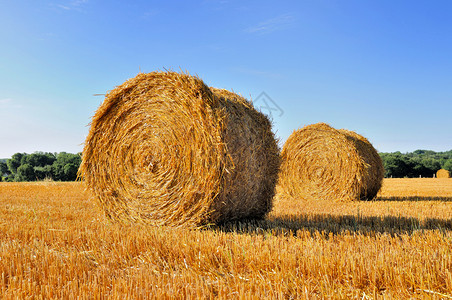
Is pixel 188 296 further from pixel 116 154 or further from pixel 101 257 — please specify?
pixel 116 154

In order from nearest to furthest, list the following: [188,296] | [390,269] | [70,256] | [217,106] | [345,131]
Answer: [188,296] < [390,269] < [70,256] < [217,106] < [345,131]

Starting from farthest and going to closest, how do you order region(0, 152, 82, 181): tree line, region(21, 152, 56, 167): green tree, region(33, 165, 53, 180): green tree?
region(21, 152, 56, 167): green tree < region(33, 165, 53, 180): green tree < region(0, 152, 82, 181): tree line

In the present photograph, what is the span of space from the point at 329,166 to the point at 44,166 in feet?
129

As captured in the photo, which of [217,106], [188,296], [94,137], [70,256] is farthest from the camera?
[94,137]

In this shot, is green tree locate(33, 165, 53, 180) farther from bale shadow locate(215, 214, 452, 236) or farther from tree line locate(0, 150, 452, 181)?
bale shadow locate(215, 214, 452, 236)

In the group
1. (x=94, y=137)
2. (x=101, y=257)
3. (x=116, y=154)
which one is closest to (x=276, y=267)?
(x=101, y=257)

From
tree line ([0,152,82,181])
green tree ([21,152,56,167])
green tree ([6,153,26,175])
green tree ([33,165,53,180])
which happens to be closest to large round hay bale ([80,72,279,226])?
tree line ([0,152,82,181])

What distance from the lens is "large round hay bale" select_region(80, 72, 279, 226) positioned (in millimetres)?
5070

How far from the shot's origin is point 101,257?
12.7 feet

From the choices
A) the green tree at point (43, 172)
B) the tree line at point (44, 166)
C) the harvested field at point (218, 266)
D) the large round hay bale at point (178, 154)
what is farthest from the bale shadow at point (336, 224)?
the green tree at point (43, 172)

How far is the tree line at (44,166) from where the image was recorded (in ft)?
120

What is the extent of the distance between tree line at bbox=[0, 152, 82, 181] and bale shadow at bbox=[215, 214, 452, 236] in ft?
99.7

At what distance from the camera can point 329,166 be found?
1025cm

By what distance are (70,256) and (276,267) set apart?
2.00 metres
